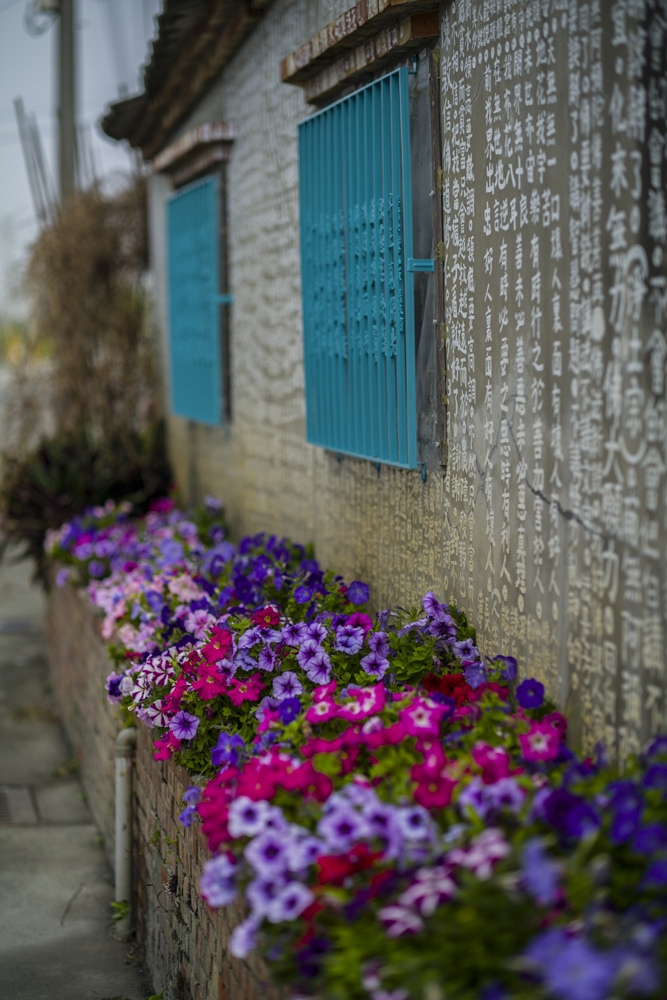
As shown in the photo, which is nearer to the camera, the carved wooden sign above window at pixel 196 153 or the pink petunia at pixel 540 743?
the pink petunia at pixel 540 743

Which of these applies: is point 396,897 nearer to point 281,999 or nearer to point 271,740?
point 281,999

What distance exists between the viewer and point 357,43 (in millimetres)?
3635

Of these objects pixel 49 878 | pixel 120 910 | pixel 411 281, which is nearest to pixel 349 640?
pixel 411 281

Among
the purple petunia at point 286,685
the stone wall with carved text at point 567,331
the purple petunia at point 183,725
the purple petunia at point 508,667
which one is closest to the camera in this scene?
the stone wall with carved text at point 567,331

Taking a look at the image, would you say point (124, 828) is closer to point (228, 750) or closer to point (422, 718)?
point (228, 750)

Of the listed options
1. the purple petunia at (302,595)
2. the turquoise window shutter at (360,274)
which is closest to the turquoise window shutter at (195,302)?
the turquoise window shutter at (360,274)

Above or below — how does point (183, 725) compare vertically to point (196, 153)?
below

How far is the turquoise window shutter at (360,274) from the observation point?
331 cm

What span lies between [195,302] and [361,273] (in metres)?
3.14

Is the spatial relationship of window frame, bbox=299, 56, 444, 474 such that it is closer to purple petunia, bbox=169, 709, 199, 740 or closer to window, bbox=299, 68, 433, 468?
window, bbox=299, 68, 433, 468

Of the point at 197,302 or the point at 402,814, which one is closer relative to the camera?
the point at 402,814

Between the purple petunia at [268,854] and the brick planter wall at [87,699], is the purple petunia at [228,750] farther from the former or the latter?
the brick planter wall at [87,699]

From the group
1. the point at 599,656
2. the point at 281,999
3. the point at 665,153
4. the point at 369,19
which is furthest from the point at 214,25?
the point at 281,999

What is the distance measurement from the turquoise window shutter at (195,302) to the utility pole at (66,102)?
4.01 meters
